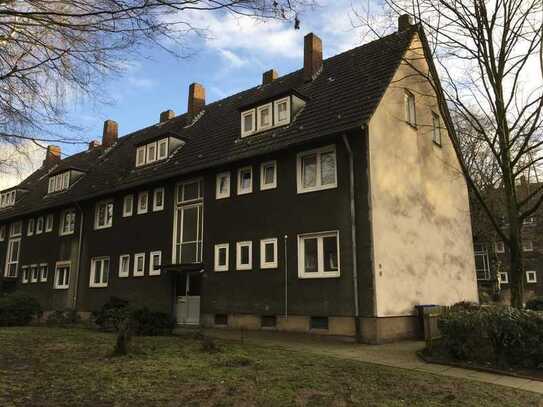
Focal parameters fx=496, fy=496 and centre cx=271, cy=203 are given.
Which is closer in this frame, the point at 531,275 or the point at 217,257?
the point at 217,257

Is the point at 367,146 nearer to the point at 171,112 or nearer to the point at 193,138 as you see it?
the point at 193,138

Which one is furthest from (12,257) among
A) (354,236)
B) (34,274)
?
(354,236)

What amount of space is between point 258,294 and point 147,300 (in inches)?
265

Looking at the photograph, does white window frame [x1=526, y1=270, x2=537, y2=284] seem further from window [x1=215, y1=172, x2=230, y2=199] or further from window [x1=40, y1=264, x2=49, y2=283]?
window [x1=40, y1=264, x2=49, y2=283]

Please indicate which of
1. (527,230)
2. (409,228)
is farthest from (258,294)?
(527,230)

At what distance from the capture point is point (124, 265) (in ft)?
78.5

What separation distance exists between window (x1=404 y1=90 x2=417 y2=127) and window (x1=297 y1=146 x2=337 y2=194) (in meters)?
4.03

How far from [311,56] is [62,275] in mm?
17953

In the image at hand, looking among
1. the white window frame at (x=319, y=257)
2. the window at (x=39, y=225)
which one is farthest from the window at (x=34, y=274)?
the white window frame at (x=319, y=257)

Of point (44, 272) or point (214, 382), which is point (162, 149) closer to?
point (44, 272)

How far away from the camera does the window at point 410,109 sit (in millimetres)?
19250

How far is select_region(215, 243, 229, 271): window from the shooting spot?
1939 cm

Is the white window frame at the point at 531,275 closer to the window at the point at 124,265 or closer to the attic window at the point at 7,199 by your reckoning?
the window at the point at 124,265

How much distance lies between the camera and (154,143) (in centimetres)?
2489
